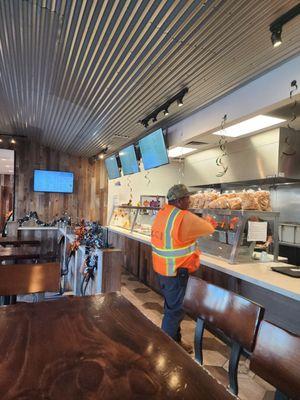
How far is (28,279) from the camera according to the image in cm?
198

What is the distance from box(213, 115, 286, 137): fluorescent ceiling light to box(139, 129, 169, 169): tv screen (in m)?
0.88

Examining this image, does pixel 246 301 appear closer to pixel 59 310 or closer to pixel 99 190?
pixel 59 310

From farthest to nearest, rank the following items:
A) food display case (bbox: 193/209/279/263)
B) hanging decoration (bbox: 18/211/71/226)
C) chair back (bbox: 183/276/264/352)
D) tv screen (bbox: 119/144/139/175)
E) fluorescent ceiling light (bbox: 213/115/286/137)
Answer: hanging decoration (bbox: 18/211/71/226) → tv screen (bbox: 119/144/139/175) → fluorescent ceiling light (bbox: 213/115/286/137) → food display case (bbox: 193/209/279/263) → chair back (bbox: 183/276/264/352)

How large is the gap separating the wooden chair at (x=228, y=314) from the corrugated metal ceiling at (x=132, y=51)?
1794 mm

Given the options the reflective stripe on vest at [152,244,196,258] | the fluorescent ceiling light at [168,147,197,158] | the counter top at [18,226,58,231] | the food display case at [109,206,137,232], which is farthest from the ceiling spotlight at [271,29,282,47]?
the counter top at [18,226,58,231]

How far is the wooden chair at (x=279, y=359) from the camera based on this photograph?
100 centimetres

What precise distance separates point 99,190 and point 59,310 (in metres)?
6.83

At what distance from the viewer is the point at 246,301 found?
1.37m

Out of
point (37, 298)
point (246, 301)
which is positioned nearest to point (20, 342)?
point (246, 301)

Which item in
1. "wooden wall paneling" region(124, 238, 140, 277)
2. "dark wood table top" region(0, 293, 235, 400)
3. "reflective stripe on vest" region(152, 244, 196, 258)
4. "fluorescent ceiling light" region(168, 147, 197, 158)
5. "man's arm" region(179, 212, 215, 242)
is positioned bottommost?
"wooden wall paneling" region(124, 238, 140, 277)

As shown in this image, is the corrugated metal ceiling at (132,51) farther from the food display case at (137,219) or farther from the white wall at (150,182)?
the white wall at (150,182)

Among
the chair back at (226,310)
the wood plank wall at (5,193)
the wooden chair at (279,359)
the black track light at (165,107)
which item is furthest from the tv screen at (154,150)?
the wood plank wall at (5,193)

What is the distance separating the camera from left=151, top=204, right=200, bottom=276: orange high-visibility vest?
2662 millimetres

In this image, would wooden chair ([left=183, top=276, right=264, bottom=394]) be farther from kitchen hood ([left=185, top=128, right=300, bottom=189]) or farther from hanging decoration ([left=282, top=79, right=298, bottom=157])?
kitchen hood ([left=185, top=128, right=300, bottom=189])
